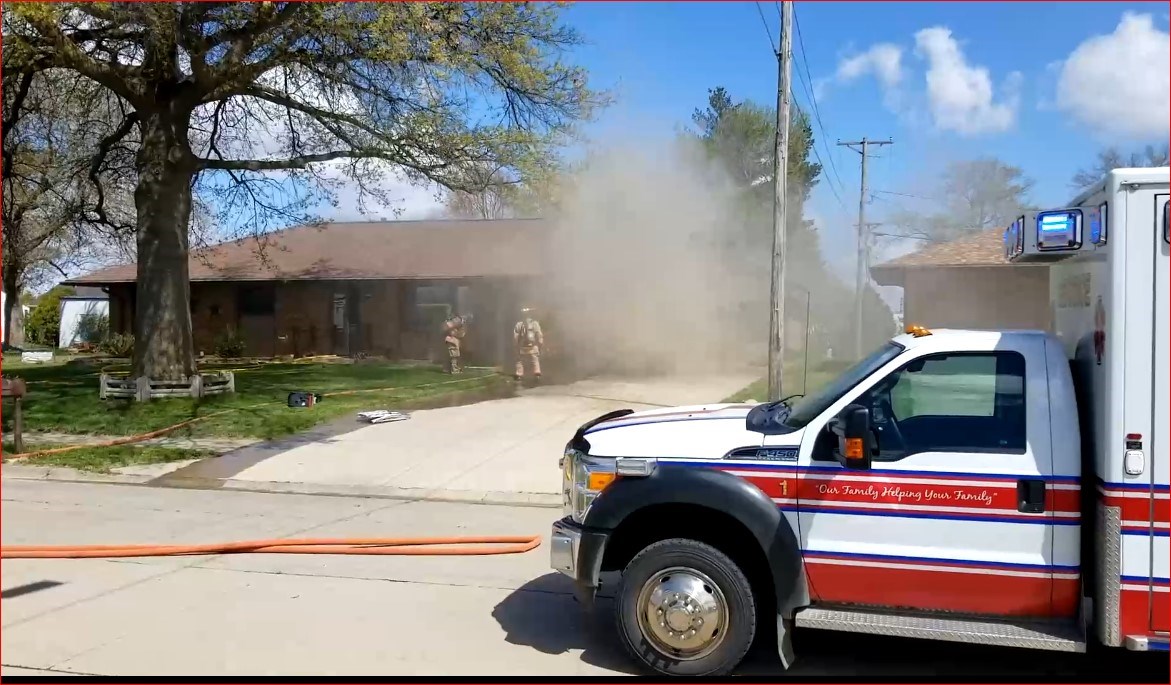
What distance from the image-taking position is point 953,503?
4348mm

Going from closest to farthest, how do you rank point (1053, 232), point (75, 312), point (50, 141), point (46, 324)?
point (1053, 232), point (50, 141), point (46, 324), point (75, 312)

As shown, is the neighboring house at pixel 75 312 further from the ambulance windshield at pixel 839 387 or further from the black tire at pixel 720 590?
the ambulance windshield at pixel 839 387

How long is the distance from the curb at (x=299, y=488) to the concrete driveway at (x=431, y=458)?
0.01m

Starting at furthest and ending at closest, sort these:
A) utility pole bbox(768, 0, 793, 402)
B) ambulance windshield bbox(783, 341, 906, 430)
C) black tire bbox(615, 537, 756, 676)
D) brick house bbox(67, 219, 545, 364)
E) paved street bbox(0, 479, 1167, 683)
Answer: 1. brick house bbox(67, 219, 545, 364)
2. utility pole bbox(768, 0, 793, 402)
3. paved street bbox(0, 479, 1167, 683)
4. ambulance windshield bbox(783, 341, 906, 430)
5. black tire bbox(615, 537, 756, 676)

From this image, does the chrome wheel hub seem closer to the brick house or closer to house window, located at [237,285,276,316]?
the brick house

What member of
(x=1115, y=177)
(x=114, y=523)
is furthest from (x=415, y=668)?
(x=114, y=523)

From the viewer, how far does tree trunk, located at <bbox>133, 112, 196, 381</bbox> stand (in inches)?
645

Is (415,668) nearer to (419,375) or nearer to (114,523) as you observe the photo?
(114,523)

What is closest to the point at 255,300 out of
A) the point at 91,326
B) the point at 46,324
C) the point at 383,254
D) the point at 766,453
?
A: the point at 383,254

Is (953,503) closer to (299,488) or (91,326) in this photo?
(299,488)

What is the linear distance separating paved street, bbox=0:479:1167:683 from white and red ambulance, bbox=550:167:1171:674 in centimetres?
62

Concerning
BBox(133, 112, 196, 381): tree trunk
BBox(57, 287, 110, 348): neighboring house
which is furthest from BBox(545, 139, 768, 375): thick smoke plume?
BBox(57, 287, 110, 348): neighboring house

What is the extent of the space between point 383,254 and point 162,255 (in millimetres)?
13385

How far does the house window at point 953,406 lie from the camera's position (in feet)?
14.5
